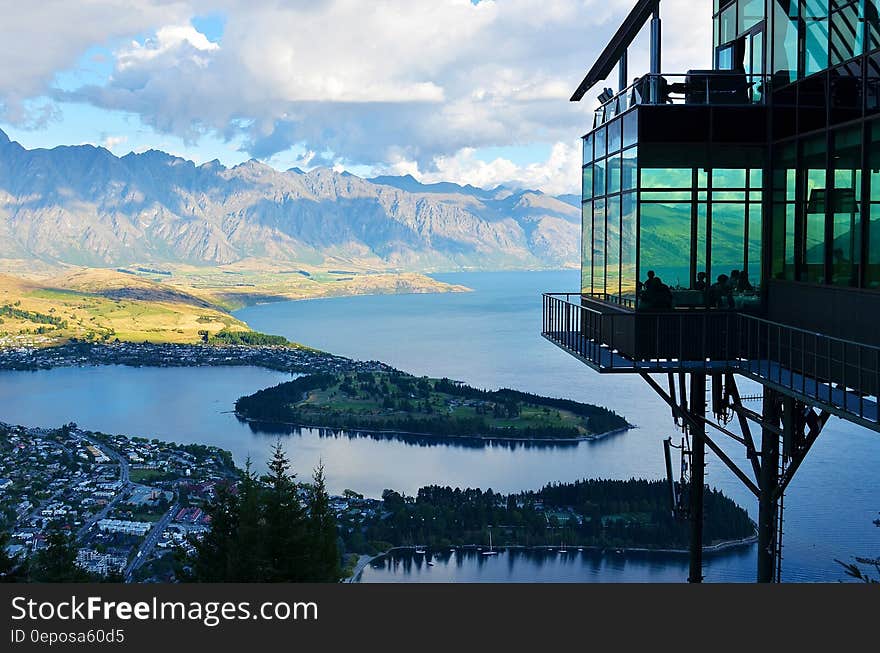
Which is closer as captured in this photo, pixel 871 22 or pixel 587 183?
pixel 871 22

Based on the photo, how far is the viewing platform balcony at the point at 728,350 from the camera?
12.8 meters

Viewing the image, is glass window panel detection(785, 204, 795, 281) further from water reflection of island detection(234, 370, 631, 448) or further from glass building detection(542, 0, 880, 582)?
water reflection of island detection(234, 370, 631, 448)

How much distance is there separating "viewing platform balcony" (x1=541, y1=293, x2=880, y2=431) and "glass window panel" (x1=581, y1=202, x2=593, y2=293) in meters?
0.90

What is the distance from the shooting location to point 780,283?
610 inches

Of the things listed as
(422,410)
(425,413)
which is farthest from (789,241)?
(422,410)

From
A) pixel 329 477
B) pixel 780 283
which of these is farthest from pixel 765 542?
pixel 329 477

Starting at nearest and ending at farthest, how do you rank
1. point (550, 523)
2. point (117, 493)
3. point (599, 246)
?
point (599, 246) < point (550, 523) < point (117, 493)

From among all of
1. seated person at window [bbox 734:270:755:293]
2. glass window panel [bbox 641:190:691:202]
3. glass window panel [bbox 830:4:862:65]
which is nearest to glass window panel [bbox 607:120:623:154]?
glass window panel [bbox 641:190:691:202]

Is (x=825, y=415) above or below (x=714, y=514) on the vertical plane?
above

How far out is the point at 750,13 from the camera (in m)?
16.7

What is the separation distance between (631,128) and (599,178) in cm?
221

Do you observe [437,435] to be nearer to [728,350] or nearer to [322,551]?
[322,551]
